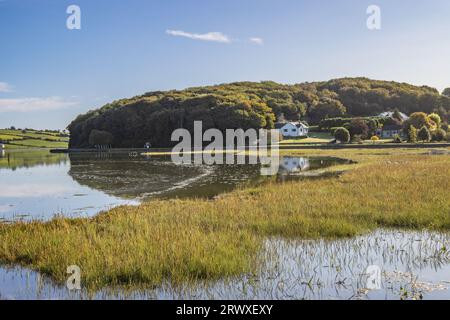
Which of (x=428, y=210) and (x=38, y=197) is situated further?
(x=38, y=197)

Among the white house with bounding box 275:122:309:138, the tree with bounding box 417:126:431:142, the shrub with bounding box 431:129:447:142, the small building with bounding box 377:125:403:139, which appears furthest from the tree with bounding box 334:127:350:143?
the white house with bounding box 275:122:309:138

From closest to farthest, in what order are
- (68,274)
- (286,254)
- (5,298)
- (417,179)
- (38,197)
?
(5,298)
(68,274)
(286,254)
(417,179)
(38,197)

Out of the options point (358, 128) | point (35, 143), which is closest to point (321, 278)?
point (358, 128)

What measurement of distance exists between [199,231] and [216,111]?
106m

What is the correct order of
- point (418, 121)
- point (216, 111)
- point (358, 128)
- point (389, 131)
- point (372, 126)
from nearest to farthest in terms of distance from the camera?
point (418, 121), point (358, 128), point (372, 126), point (389, 131), point (216, 111)

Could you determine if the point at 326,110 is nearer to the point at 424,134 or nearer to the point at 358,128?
the point at 358,128

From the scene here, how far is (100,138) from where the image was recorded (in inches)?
4838

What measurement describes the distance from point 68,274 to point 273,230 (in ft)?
20.2

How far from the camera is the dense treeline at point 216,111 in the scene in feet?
385

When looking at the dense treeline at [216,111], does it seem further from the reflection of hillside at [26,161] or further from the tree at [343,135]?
the reflection of hillside at [26,161]

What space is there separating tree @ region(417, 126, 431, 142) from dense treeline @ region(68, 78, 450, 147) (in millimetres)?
39799
